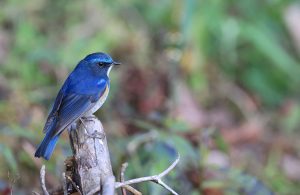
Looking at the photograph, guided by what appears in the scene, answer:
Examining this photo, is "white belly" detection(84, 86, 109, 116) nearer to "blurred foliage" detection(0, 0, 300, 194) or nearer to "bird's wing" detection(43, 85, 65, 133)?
"bird's wing" detection(43, 85, 65, 133)

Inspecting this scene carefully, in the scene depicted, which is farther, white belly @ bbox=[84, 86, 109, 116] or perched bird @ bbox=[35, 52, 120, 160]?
white belly @ bbox=[84, 86, 109, 116]

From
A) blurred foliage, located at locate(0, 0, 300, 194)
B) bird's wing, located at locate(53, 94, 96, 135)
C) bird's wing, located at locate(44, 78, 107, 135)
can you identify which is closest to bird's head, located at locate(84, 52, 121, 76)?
bird's wing, located at locate(44, 78, 107, 135)

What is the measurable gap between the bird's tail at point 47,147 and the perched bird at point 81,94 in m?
0.01

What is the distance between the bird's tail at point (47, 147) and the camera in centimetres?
390

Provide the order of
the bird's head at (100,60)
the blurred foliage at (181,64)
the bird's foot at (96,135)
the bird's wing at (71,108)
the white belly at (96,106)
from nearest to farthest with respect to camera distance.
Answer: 1. the bird's foot at (96,135)
2. the bird's wing at (71,108)
3. the white belly at (96,106)
4. the bird's head at (100,60)
5. the blurred foliage at (181,64)

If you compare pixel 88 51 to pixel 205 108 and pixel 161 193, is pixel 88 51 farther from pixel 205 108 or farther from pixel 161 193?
pixel 161 193

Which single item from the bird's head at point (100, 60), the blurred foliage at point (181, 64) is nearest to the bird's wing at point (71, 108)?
the bird's head at point (100, 60)

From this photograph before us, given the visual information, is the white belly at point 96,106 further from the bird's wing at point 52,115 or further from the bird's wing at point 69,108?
the bird's wing at point 52,115

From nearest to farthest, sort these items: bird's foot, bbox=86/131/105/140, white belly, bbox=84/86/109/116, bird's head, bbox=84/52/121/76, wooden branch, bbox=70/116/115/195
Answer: wooden branch, bbox=70/116/115/195 → bird's foot, bbox=86/131/105/140 → white belly, bbox=84/86/109/116 → bird's head, bbox=84/52/121/76

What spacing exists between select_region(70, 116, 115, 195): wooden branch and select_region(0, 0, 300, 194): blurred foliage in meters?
2.89

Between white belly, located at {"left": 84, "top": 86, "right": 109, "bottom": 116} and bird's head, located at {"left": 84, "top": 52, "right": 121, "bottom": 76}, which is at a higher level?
bird's head, located at {"left": 84, "top": 52, "right": 121, "bottom": 76}

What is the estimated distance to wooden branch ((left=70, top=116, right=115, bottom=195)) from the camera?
3.25 m

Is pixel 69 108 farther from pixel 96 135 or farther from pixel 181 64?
pixel 181 64

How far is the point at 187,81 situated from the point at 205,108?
416 millimetres
